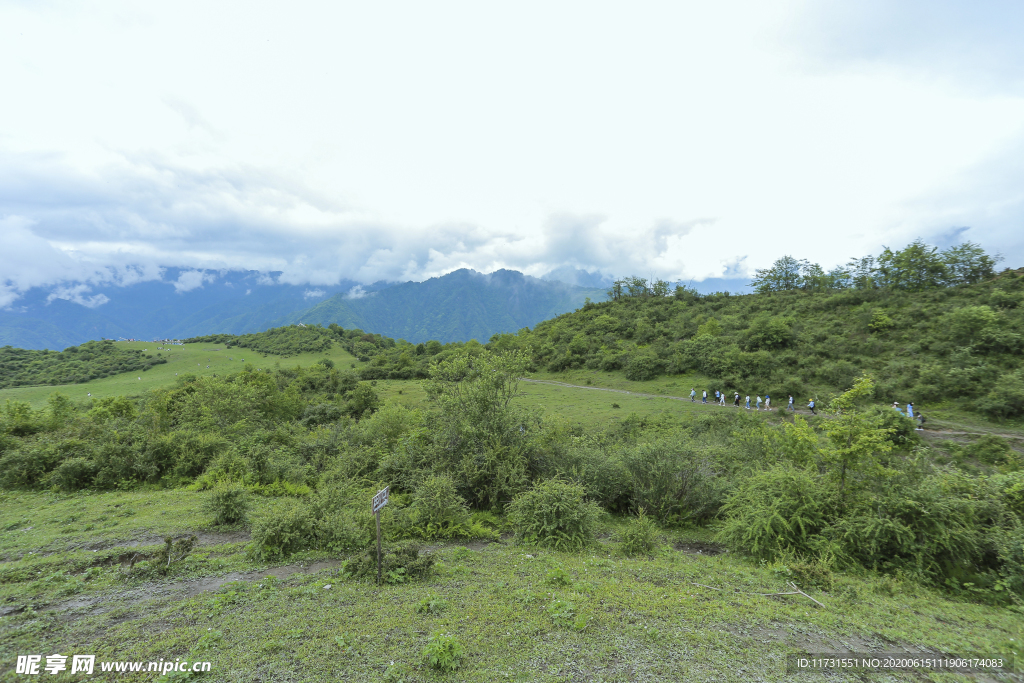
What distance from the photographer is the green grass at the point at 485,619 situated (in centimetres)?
627

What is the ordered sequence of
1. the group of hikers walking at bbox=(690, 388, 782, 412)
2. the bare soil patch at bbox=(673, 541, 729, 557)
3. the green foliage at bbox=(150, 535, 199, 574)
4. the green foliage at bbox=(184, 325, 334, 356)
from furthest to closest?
the green foliage at bbox=(184, 325, 334, 356), the group of hikers walking at bbox=(690, 388, 782, 412), the bare soil patch at bbox=(673, 541, 729, 557), the green foliage at bbox=(150, 535, 199, 574)

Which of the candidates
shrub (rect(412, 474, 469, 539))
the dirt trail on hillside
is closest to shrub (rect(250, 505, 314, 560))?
shrub (rect(412, 474, 469, 539))

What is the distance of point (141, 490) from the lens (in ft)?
56.2

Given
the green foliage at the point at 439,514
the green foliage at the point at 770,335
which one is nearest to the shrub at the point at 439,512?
the green foliage at the point at 439,514

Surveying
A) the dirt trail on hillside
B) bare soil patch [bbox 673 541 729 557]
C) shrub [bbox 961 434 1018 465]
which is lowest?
bare soil patch [bbox 673 541 729 557]

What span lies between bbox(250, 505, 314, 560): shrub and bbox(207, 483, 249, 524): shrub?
2.57 m

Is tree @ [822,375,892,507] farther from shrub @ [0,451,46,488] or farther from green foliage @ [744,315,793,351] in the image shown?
green foliage @ [744,315,793,351]

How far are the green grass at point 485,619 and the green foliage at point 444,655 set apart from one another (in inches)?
5.3

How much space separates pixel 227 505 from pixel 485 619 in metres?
10.7

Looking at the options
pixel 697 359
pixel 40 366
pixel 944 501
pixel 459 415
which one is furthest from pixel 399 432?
pixel 40 366

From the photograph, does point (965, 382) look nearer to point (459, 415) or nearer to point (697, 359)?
point (697, 359)

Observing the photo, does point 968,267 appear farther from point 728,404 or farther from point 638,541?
point 638,541

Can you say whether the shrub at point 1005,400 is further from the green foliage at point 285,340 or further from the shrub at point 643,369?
the green foliage at point 285,340

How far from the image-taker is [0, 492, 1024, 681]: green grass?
6.27m
